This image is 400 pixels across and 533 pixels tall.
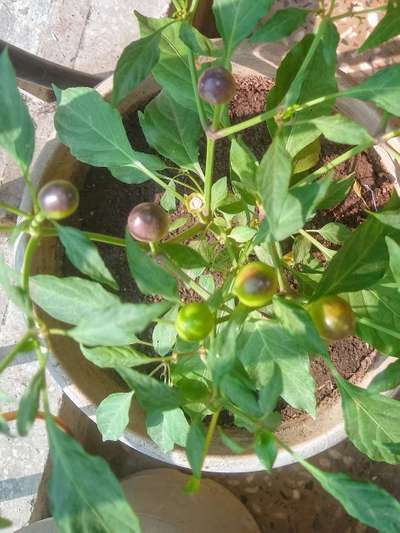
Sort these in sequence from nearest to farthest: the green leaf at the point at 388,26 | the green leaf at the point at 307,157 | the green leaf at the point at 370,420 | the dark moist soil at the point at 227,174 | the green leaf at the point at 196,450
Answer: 1. the green leaf at the point at 196,450
2. the green leaf at the point at 388,26
3. the green leaf at the point at 370,420
4. the green leaf at the point at 307,157
5. the dark moist soil at the point at 227,174

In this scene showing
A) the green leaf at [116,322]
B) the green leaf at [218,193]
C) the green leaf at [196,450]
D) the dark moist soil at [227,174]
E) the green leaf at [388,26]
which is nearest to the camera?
the green leaf at [116,322]

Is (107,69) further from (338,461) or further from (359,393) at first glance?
(338,461)

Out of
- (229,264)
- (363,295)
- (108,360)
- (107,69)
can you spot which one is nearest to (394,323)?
(363,295)

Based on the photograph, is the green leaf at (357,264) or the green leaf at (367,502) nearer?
Result: the green leaf at (367,502)

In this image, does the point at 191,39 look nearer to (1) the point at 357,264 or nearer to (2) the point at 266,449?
(1) the point at 357,264

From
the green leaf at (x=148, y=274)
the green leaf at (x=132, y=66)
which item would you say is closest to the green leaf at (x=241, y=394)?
the green leaf at (x=148, y=274)

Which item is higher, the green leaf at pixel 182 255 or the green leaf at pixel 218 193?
the green leaf at pixel 218 193

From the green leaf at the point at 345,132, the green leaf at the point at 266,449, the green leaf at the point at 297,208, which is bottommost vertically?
the green leaf at the point at 266,449

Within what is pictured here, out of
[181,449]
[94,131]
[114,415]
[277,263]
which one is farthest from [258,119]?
[181,449]

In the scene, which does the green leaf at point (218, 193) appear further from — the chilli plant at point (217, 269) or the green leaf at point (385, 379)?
the green leaf at point (385, 379)
